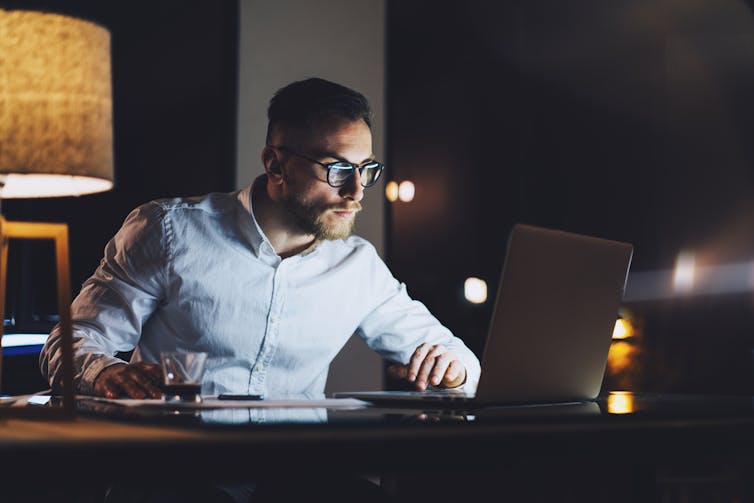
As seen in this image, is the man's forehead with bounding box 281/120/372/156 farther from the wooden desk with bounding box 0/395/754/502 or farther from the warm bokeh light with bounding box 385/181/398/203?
the warm bokeh light with bounding box 385/181/398/203

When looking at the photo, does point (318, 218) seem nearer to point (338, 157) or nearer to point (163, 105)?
point (338, 157)

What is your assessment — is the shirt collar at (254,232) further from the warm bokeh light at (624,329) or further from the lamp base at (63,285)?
the warm bokeh light at (624,329)

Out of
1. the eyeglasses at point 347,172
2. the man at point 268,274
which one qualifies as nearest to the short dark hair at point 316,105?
the man at point 268,274

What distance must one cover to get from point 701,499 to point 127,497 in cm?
102

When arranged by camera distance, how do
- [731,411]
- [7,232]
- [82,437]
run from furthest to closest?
1. [731,411]
2. [7,232]
3. [82,437]

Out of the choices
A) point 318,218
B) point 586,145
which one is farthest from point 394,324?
point 586,145

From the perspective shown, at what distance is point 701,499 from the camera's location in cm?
138

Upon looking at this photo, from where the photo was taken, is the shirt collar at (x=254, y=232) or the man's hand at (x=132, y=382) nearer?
the man's hand at (x=132, y=382)

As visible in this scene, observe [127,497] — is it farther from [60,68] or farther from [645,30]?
[645,30]

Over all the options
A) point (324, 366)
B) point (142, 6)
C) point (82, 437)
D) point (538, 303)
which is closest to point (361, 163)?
point (324, 366)

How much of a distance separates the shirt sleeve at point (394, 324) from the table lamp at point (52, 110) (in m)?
1.29

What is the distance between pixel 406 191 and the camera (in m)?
4.15

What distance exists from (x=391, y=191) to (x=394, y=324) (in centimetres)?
168

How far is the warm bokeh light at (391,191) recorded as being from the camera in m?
4.01
